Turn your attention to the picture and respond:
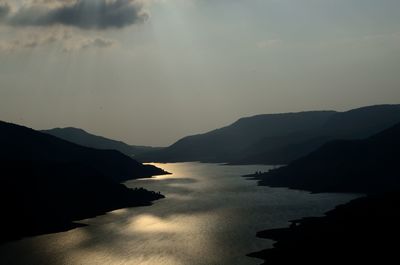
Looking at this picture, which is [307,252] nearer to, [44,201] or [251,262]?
[251,262]

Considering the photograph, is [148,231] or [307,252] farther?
[148,231]

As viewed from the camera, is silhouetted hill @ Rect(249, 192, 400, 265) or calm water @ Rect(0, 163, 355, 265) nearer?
silhouetted hill @ Rect(249, 192, 400, 265)

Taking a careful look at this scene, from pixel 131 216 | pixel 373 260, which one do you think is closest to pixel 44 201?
pixel 131 216

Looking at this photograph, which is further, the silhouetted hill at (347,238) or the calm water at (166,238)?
the calm water at (166,238)

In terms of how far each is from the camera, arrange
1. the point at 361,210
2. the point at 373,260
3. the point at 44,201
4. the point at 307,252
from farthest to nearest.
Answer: the point at 44,201, the point at 361,210, the point at 307,252, the point at 373,260

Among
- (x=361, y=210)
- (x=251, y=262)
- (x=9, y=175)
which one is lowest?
(x=251, y=262)

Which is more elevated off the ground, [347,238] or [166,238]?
[347,238]

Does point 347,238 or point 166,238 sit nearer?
point 347,238

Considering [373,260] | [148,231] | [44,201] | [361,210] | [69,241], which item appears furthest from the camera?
[44,201]
